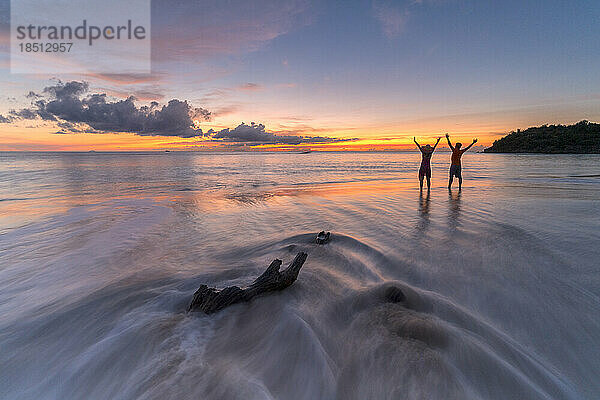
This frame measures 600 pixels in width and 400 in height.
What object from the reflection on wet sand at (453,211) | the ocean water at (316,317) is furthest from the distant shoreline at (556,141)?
the ocean water at (316,317)

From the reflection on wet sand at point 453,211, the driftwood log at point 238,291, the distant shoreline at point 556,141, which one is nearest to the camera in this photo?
the driftwood log at point 238,291

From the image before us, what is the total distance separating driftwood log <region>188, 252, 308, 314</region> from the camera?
3.56 m

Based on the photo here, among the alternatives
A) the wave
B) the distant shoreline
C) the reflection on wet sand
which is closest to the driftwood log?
the wave

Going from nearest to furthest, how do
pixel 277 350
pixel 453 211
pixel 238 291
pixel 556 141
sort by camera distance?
pixel 277 350, pixel 238 291, pixel 453 211, pixel 556 141

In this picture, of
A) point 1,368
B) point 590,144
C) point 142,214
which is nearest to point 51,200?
point 142,214

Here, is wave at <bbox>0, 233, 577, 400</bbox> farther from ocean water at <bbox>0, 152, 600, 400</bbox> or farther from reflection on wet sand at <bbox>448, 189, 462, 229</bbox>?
reflection on wet sand at <bbox>448, 189, 462, 229</bbox>

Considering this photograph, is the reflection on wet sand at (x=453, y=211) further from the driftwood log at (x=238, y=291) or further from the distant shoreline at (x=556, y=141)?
the distant shoreline at (x=556, y=141)

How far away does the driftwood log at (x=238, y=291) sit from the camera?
11.7 feet

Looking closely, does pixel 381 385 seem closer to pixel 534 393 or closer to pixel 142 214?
pixel 534 393

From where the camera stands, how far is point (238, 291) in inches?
146

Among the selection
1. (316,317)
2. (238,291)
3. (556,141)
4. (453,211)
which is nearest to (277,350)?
(316,317)

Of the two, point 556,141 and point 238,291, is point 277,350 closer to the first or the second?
point 238,291

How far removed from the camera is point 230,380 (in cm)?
251

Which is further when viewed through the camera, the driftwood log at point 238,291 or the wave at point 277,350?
the driftwood log at point 238,291
